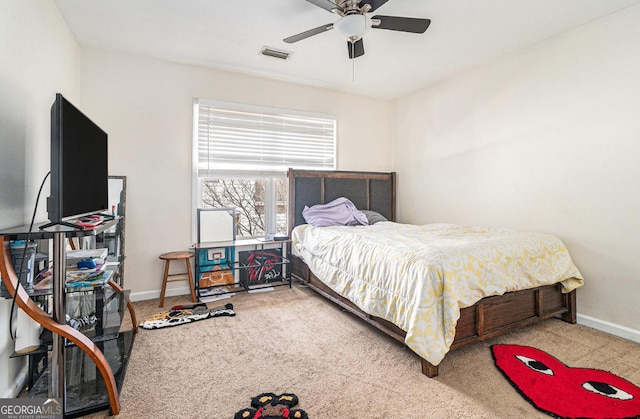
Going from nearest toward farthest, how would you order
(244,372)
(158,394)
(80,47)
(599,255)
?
(158,394) < (244,372) < (599,255) < (80,47)

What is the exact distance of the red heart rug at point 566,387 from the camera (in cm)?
163

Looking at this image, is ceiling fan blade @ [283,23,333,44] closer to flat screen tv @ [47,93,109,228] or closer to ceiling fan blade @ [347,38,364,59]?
ceiling fan blade @ [347,38,364,59]

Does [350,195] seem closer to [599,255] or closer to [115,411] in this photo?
[599,255]

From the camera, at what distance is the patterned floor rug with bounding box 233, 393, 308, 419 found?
1562 millimetres

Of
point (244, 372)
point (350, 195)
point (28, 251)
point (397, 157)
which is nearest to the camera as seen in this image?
point (28, 251)

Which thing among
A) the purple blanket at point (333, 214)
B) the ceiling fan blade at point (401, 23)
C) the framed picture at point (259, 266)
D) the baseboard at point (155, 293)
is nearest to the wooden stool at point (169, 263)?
the baseboard at point (155, 293)

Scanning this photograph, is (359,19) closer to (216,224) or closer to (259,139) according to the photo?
(259,139)

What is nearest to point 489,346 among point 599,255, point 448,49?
point 599,255

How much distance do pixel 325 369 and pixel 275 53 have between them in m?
2.92

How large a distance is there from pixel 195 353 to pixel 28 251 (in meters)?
1.17

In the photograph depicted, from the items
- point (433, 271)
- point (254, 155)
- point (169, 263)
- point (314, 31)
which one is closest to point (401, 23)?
point (314, 31)

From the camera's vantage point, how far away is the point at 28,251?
1552mm

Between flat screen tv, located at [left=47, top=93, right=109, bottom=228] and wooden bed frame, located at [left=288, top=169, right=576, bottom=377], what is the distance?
6.67 feet

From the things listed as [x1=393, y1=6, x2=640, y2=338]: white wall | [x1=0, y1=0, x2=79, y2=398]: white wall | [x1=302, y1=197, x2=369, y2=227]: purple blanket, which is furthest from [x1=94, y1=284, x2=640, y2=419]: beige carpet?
[x1=302, y1=197, x2=369, y2=227]: purple blanket
